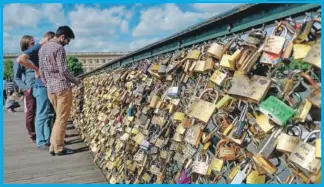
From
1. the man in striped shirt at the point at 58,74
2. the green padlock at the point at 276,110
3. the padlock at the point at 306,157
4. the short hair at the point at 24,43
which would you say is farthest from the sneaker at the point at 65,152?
the padlock at the point at 306,157

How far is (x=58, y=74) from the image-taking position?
3432 millimetres

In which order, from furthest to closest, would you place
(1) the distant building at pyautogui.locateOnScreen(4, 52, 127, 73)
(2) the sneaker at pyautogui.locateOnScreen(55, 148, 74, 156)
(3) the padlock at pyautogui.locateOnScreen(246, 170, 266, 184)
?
(1) the distant building at pyautogui.locateOnScreen(4, 52, 127, 73) → (2) the sneaker at pyautogui.locateOnScreen(55, 148, 74, 156) → (3) the padlock at pyautogui.locateOnScreen(246, 170, 266, 184)

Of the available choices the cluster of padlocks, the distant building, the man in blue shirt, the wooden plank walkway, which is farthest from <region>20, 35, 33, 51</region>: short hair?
the distant building

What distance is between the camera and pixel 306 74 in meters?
1.03

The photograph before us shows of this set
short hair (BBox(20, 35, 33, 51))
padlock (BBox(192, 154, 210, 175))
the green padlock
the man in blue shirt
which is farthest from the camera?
short hair (BBox(20, 35, 33, 51))

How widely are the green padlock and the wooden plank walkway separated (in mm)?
2049

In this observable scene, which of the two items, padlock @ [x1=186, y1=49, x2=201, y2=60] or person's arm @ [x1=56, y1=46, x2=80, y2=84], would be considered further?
person's arm @ [x1=56, y1=46, x2=80, y2=84]

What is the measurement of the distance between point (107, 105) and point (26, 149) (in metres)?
1.44

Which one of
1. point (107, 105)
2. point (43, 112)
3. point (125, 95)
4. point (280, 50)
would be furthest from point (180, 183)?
point (43, 112)

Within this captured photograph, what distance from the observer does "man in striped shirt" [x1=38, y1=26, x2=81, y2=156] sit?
3.40 metres

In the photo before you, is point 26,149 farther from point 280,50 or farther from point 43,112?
point 280,50

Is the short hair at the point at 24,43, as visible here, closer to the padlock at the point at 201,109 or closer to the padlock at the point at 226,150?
the padlock at the point at 201,109

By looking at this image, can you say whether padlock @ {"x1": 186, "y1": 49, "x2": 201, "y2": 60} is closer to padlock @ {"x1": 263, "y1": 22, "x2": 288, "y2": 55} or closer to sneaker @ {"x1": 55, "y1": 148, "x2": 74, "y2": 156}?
padlock @ {"x1": 263, "y1": 22, "x2": 288, "y2": 55}

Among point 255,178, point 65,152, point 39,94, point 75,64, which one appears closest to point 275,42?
point 255,178
